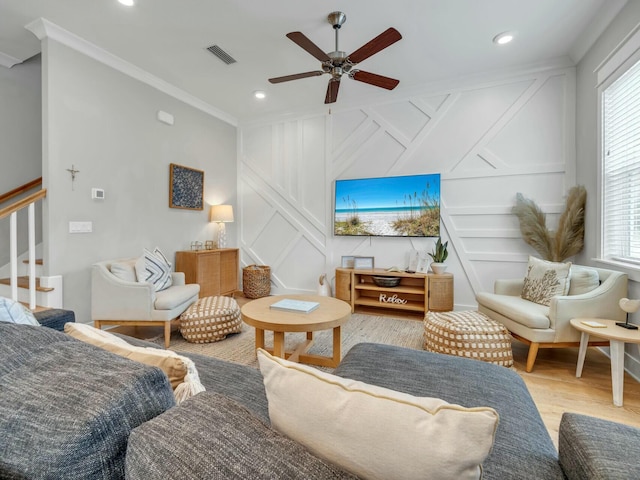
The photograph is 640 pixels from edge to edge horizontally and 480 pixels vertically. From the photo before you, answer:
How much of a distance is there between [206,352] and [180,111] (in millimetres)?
3123

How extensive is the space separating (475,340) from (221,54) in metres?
3.55

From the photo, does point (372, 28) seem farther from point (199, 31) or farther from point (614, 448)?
point (614, 448)

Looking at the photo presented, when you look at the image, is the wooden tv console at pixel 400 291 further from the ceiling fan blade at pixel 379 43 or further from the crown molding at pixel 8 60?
the crown molding at pixel 8 60

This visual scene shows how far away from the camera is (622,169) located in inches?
98.0

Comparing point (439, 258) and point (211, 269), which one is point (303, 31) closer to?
point (439, 258)

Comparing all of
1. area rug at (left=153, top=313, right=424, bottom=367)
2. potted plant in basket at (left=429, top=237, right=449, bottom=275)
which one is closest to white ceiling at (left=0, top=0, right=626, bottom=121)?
potted plant in basket at (left=429, top=237, right=449, bottom=275)

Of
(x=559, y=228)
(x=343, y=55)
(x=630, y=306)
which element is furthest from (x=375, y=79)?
(x=630, y=306)

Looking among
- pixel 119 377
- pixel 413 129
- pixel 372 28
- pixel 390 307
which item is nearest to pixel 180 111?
pixel 372 28

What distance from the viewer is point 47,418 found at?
567 mm

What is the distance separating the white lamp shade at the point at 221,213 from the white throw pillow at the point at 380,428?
13.1 feet

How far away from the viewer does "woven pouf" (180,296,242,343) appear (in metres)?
2.74

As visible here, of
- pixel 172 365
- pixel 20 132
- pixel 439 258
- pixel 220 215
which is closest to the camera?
pixel 172 365

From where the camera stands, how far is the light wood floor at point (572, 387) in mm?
1773

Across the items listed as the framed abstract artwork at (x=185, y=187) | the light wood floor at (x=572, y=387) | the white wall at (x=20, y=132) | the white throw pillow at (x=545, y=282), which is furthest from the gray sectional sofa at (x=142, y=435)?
the white wall at (x=20, y=132)
